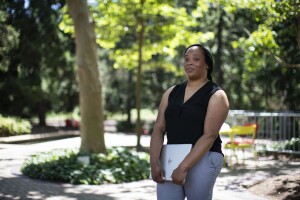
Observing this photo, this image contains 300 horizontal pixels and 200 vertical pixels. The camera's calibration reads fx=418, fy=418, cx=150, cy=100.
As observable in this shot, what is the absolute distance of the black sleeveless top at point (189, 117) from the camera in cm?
312

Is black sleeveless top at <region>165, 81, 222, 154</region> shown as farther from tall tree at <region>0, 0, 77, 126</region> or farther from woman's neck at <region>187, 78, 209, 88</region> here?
tall tree at <region>0, 0, 77, 126</region>

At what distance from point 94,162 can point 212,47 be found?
18914 millimetres

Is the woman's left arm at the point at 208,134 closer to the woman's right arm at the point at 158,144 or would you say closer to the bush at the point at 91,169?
the woman's right arm at the point at 158,144

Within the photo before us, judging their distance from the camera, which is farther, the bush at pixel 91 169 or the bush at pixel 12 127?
the bush at pixel 12 127

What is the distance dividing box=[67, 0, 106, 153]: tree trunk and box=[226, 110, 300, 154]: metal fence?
6.43m

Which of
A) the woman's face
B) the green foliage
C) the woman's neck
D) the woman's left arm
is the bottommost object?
the green foliage

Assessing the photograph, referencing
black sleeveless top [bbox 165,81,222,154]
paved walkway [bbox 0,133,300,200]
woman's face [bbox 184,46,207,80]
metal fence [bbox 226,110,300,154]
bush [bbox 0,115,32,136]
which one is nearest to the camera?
black sleeveless top [bbox 165,81,222,154]

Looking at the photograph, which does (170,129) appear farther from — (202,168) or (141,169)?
(141,169)

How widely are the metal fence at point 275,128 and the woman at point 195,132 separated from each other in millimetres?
10671

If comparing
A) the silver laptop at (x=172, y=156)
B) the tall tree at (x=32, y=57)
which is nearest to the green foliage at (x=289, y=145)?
the silver laptop at (x=172, y=156)

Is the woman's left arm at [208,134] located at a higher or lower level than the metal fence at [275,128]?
higher

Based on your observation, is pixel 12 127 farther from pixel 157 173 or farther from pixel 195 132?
pixel 195 132

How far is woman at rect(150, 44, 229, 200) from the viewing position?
10.0 ft

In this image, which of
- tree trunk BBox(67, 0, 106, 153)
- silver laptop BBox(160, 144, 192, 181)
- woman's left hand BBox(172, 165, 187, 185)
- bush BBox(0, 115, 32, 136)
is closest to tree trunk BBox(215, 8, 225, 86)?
bush BBox(0, 115, 32, 136)
